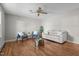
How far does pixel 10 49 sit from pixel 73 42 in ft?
3.90

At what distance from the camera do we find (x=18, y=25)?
5.77 feet

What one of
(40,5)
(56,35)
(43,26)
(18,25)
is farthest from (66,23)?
(18,25)

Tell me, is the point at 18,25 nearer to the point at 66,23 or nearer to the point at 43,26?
the point at 43,26

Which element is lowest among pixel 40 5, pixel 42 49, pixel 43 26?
pixel 42 49

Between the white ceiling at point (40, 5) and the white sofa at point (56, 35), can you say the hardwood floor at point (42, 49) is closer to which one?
the white sofa at point (56, 35)

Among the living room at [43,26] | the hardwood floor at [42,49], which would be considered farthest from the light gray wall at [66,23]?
the hardwood floor at [42,49]

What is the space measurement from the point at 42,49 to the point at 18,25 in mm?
650


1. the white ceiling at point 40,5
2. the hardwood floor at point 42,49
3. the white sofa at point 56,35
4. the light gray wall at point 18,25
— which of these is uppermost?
the white ceiling at point 40,5

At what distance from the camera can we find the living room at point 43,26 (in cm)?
168

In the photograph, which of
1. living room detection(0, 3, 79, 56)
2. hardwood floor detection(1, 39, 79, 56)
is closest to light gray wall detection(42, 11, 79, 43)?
living room detection(0, 3, 79, 56)

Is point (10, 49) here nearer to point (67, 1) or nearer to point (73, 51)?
point (73, 51)

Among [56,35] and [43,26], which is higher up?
[43,26]

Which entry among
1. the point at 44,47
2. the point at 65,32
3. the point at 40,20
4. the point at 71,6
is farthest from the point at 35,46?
the point at 71,6

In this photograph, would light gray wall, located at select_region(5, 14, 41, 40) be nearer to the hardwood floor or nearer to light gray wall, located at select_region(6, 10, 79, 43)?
light gray wall, located at select_region(6, 10, 79, 43)
